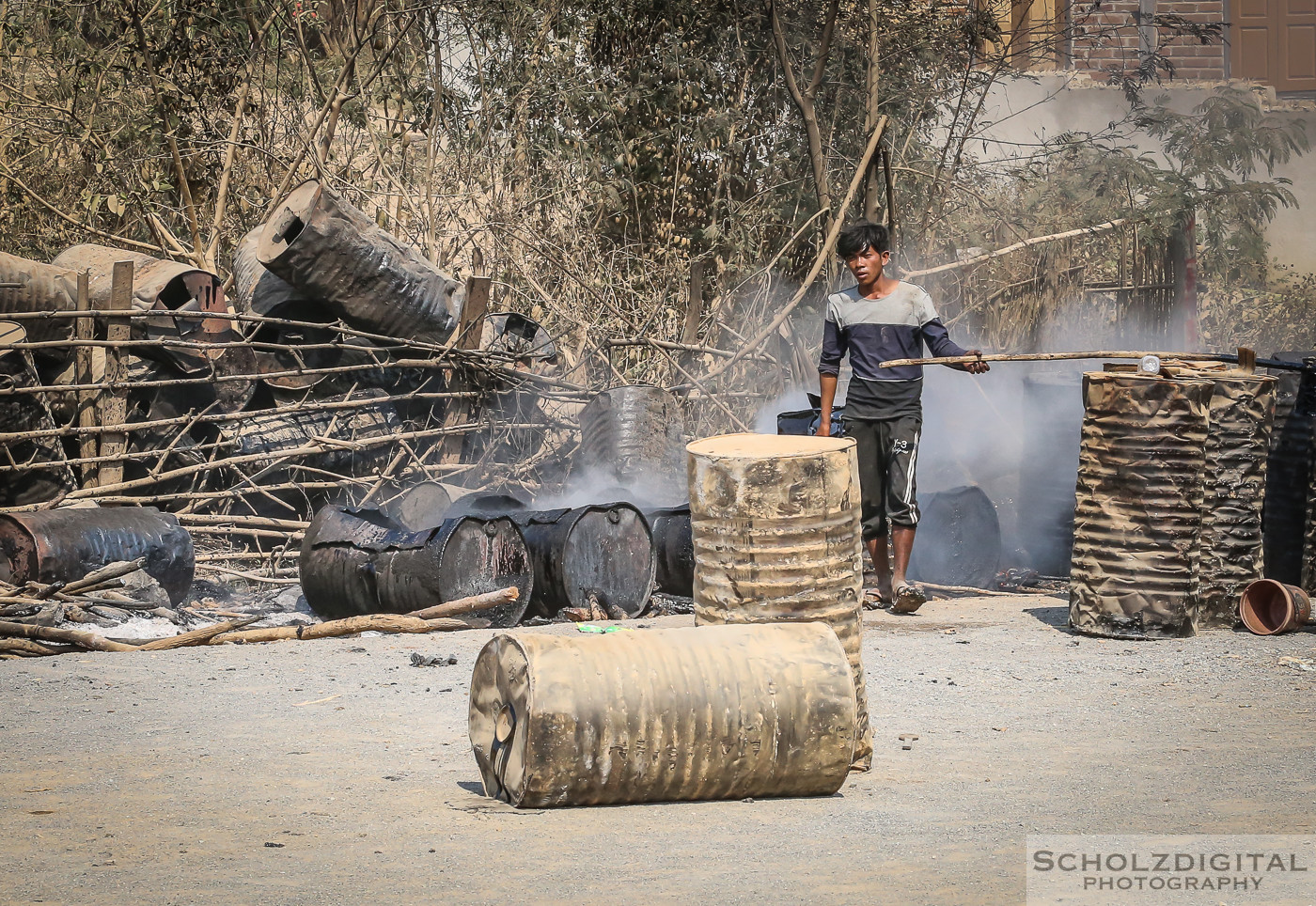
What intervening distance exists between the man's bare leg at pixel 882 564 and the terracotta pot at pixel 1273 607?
5.32 feet

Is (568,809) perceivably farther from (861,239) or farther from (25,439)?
(25,439)

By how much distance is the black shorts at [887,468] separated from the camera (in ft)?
22.1

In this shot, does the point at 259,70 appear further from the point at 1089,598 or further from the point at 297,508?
the point at 1089,598

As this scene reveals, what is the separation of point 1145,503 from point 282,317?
19.2 ft

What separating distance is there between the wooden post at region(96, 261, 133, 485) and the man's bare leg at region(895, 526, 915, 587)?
468 cm

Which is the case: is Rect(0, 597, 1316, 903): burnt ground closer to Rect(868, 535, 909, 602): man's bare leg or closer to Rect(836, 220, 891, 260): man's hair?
Rect(868, 535, 909, 602): man's bare leg

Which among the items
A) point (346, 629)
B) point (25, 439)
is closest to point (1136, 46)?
point (25, 439)

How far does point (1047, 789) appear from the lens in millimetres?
3973

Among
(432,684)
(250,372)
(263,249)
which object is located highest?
(263,249)

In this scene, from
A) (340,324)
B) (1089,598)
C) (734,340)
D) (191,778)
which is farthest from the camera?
(734,340)

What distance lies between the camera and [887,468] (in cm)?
683

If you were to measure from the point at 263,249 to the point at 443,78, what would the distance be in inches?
179

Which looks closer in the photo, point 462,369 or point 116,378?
point 116,378

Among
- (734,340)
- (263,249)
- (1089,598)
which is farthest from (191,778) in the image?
(734,340)
